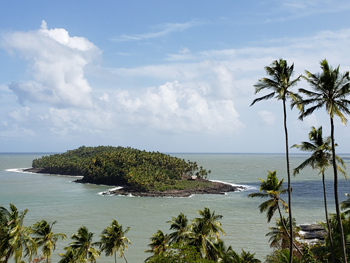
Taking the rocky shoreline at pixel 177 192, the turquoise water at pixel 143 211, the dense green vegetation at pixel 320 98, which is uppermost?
the dense green vegetation at pixel 320 98

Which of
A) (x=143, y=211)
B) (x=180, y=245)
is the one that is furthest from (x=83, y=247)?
(x=143, y=211)

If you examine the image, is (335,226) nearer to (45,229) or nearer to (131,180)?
(45,229)

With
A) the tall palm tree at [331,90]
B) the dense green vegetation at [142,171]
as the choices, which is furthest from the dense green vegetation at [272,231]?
the dense green vegetation at [142,171]

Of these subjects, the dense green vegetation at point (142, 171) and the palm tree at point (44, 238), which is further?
the dense green vegetation at point (142, 171)

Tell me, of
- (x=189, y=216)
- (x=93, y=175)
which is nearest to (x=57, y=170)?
(x=93, y=175)

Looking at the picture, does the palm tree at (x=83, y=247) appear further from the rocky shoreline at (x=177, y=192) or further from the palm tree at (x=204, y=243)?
the rocky shoreline at (x=177, y=192)

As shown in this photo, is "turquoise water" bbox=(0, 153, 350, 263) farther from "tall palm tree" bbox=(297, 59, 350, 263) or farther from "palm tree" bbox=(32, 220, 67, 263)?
"tall palm tree" bbox=(297, 59, 350, 263)

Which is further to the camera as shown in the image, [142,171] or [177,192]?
[142,171]

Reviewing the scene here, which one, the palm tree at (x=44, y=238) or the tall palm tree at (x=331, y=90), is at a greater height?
the tall palm tree at (x=331, y=90)

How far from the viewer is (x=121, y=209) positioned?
80.0m

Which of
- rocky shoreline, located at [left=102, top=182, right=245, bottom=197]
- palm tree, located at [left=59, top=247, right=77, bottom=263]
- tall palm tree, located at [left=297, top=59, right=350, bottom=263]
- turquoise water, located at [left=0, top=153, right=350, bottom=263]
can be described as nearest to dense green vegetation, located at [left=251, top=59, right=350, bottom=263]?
tall palm tree, located at [left=297, top=59, right=350, bottom=263]

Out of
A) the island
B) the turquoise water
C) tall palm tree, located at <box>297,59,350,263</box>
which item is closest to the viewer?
tall palm tree, located at <box>297,59,350,263</box>

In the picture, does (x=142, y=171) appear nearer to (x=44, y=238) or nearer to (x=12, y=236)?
(x=44, y=238)

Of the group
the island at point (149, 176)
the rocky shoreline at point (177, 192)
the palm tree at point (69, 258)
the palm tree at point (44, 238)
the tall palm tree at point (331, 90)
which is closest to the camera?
the tall palm tree at point (331, 90)
